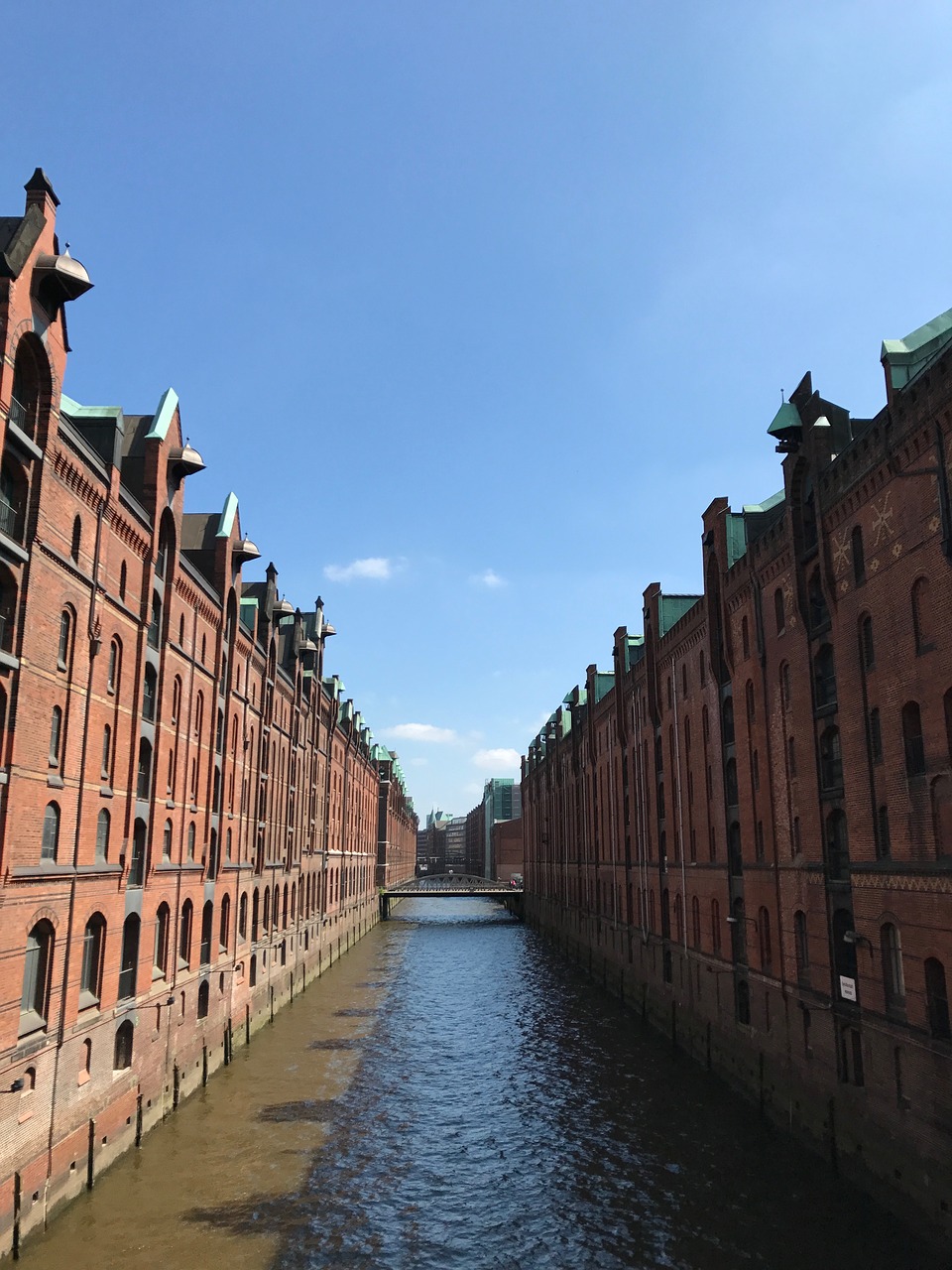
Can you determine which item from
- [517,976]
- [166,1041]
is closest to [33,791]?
[166,1041]

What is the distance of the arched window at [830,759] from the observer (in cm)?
2616

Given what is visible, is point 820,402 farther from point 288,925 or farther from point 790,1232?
point 288,925

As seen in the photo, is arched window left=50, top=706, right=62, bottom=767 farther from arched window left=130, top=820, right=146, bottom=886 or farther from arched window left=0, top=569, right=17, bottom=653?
arched window left=130, top=820, right=146, bottom=886

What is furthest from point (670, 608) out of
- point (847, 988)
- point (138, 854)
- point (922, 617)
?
point (138, 854)

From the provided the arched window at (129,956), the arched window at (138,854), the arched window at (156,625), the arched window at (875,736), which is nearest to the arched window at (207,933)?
the arched window at (138,854)

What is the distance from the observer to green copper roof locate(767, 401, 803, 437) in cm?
2828

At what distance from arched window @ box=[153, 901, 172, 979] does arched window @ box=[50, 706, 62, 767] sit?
9.42 meters

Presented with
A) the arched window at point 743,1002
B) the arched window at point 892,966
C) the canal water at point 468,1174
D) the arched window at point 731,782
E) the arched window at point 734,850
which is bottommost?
the canal water at point 468,1174

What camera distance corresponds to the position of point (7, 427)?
18422 mm

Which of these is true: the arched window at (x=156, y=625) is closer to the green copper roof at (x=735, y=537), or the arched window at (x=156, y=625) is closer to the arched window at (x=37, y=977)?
the arched window at (x=37, y=977)

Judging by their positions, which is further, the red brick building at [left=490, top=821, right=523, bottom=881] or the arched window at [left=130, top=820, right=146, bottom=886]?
the red brick building at [left=490, top=821, right=523, bottom=881]

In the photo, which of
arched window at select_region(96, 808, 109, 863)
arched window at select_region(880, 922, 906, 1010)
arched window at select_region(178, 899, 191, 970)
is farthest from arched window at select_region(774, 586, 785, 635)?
arched window at select_region(178, 899, 191, 970)

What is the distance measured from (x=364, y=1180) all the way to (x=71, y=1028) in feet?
28.7

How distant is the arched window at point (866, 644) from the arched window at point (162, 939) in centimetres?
2215
